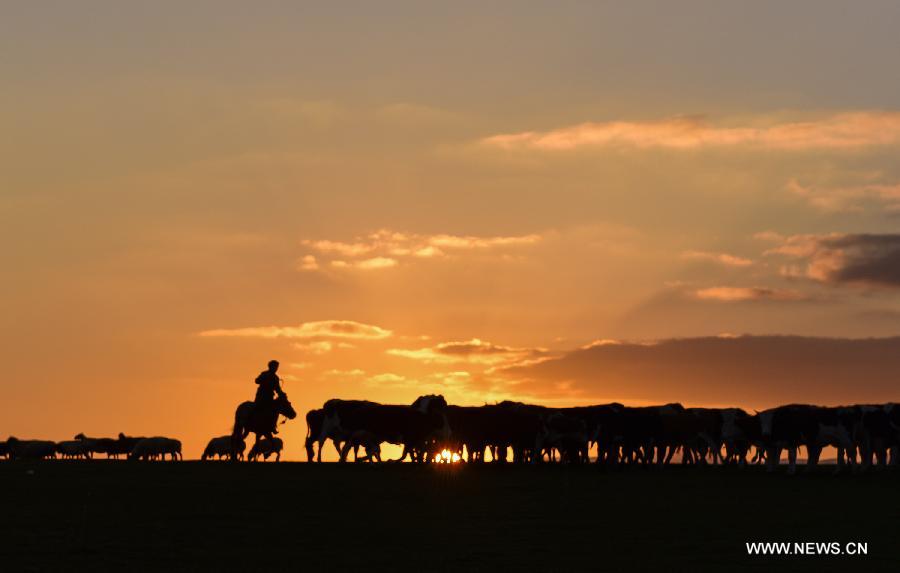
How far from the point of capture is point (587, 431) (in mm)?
48594

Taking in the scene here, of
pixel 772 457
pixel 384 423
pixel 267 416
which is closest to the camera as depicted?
pixel 267 416

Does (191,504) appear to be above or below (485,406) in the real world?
below

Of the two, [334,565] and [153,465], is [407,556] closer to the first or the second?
[334,565]

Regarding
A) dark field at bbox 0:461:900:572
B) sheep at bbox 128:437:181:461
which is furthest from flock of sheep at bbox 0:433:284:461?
dark field at bbox 0:461:900:572

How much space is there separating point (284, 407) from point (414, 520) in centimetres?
1837

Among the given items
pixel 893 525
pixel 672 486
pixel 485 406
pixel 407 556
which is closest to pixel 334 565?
pixel 407 556

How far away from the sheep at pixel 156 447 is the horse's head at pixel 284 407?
24788 mm

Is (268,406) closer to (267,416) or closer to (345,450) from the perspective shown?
(267,416)

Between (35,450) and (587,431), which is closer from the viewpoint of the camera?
(587,431)

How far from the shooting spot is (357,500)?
1116 inches

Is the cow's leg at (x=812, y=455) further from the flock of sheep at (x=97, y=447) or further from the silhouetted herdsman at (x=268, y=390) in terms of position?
the flock of sheep at (x=97, y=447)

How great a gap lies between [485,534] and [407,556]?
295 centimetres

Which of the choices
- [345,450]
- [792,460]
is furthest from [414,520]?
[792,460]

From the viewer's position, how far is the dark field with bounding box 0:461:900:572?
19.9m
